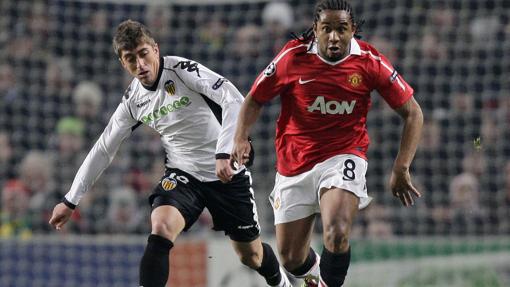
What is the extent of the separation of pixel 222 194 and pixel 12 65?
5.38 m

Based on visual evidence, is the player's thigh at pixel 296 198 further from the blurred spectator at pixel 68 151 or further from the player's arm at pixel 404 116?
the blurred spectator at pixel 68 151

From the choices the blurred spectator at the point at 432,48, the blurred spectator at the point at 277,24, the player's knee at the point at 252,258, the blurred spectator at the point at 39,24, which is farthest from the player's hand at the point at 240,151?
the blurred spectator at the point at 39,24

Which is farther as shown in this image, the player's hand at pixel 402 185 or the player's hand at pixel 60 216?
the player's hand at pixel 60 216

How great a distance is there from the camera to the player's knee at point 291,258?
603 centimetres

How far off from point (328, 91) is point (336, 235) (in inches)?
31.0

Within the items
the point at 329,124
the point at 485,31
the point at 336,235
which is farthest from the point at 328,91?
the point at 485,31

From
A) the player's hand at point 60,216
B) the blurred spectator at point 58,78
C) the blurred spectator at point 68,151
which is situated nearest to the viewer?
the player's hand at point 60,216

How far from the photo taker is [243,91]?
10289 millimetres

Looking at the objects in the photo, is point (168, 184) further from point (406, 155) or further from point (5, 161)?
point (5, 161)

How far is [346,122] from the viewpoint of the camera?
5.72m

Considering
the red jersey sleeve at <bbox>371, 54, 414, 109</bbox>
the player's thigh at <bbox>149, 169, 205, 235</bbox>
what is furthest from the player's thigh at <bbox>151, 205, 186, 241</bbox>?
the red jersey sleeve at <bbox>371, 54, 414, 109</bbox>

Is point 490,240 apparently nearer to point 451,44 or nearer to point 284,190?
point 451,44

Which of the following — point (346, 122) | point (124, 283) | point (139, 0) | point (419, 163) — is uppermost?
point (139, 0)

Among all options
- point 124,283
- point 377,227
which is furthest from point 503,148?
point 124,283
